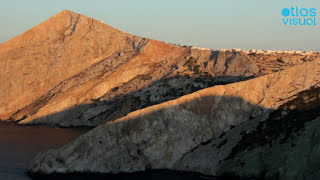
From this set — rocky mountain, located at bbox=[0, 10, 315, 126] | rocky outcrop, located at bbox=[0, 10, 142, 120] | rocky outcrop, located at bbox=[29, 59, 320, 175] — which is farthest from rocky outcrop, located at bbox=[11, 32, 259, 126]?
rocky outcrop, located at bbox=[29, 59, 320, 175]

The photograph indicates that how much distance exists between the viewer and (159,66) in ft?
444

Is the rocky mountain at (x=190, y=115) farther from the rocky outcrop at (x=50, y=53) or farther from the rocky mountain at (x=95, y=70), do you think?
the rocky outcrop at (x=50, y=53)

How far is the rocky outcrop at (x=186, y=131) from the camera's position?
60.9m

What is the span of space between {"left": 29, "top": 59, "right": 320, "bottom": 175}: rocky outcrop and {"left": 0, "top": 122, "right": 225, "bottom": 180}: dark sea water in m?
2.09

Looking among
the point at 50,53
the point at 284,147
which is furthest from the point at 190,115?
the point at 50,53

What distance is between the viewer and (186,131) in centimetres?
6612

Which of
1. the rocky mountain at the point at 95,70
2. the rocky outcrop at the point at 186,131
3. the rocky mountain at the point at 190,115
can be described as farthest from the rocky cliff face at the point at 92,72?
the rocky outcrop at the point at 186,131

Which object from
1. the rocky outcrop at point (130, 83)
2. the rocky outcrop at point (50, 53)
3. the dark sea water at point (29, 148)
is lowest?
the dark sea water at point (29, 148)

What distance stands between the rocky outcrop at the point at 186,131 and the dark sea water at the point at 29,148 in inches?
82.3

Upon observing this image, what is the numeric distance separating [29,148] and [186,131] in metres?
37.2

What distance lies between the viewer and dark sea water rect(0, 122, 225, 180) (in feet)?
192

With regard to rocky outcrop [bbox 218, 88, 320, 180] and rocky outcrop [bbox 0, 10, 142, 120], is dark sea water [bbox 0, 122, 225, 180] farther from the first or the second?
rocky outcrop [bbox 0, 10, 142, 120]

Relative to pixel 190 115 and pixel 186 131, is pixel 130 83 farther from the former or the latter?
pixel 186 131

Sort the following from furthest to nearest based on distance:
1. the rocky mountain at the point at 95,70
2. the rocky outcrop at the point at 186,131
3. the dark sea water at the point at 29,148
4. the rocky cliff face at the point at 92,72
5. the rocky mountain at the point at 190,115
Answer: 1. the rocky cliff face at the point at 92,72
2. the rocky mountain at the point at 95,70
3. the rocky outcrop at the point at 186,131
4. the dark sea water at the point at 29,148
5. the rocky mountain at the point at 190,115
